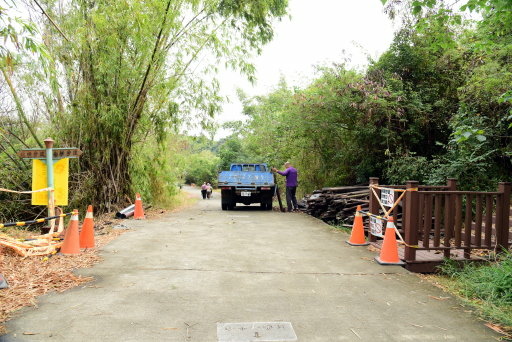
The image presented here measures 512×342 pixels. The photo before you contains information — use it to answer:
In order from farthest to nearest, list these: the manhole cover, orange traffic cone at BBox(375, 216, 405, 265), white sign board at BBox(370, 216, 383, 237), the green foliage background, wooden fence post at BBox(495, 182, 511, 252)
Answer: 1. the green foliage background
2. white sign board at BBox(370, 216, 383, 237)
3. wooden fence post at BBox(495, 182, 511, 252)
4. orange traffic cone at BBox(375, 216, 405, 265)
5. the manhole cover

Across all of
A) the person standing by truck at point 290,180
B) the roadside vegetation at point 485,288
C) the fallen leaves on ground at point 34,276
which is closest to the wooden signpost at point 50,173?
the fallen leaves on ground at point 34,276

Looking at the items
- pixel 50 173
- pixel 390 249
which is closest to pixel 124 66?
pixel 50 173

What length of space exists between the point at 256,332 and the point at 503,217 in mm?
4685

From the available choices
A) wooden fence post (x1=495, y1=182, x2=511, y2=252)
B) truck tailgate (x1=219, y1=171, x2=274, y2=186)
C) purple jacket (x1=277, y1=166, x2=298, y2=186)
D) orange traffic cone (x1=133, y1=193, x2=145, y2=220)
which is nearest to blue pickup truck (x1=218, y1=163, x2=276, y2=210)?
truck tailgate (x1=219, y1=171, x2=274, y2=186)

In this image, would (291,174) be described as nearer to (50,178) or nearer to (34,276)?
(50,178)

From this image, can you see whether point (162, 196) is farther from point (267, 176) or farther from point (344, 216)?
point (344, 216)

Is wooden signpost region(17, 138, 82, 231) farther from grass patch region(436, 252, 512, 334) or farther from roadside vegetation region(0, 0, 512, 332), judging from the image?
grass patch region(436, 252, 512, 334)

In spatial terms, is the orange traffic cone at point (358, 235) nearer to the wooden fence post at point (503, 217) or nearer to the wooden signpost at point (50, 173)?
the wooden fence post at point (503, 217)

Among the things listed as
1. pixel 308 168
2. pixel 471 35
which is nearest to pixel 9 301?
pixel 471 35

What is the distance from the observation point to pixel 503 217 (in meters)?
5.52

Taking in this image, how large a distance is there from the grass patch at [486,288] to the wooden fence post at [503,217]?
1.89ft

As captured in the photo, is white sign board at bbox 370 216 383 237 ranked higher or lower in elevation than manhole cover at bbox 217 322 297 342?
higher

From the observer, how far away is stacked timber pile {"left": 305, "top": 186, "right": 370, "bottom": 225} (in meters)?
9.42

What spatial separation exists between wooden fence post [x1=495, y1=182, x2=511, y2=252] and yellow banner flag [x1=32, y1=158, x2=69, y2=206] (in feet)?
23.1
